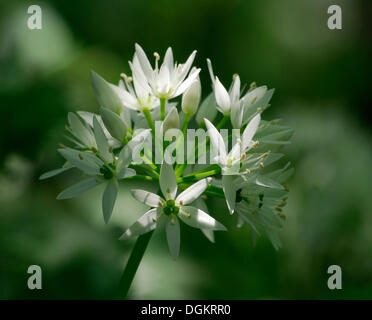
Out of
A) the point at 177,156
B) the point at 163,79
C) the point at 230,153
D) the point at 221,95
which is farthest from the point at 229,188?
the point at 163,79

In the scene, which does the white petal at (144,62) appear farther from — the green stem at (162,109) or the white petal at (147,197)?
the white petal at (147,197)

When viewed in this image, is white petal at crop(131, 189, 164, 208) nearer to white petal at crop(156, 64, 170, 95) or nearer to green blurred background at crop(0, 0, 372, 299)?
white petal at crop(156, 64, 170, 95)

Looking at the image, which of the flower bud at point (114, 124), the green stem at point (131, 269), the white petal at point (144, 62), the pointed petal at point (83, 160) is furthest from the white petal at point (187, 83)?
the green stem at point (131, 269)

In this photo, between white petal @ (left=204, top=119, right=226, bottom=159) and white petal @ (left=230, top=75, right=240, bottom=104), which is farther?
white petal @ (left=230, top=75, right=240, bottom=104)

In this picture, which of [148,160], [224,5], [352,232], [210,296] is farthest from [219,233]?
[224,5]

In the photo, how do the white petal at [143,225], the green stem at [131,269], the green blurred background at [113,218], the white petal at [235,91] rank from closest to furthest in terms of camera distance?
the white petal at [143,225], the green stem at [131,269], the white petal at [235,91], the green blurred background at [113,218]

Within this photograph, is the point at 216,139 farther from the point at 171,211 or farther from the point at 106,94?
the point at 106,94

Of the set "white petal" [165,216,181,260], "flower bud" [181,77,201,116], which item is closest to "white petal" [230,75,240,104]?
"flower bud" [181,77,201,116]

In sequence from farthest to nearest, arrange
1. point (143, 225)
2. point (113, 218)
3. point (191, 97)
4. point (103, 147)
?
point (113, 218)
point (191, 97)
point (103, 147)
point (143, 225)
